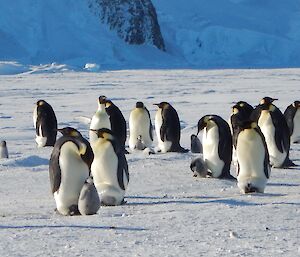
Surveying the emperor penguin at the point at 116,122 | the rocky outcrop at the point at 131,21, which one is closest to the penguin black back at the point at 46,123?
the emperor penguin at the point at 116,122

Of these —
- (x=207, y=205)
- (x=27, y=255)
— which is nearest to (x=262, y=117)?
(x=207, y=205)

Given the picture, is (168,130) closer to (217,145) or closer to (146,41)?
(217,145)

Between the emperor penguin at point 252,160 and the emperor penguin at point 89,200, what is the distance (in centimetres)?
154

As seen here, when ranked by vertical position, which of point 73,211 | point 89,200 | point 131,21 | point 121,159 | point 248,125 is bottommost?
point 73,211

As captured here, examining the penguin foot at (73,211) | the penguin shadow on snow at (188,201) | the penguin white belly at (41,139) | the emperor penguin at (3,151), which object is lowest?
the penguin foot at (73,211)

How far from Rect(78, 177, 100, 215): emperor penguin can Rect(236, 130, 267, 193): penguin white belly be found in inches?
60.6

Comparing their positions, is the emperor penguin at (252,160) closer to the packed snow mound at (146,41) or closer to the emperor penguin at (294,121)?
the emperor penguin at (294,121)

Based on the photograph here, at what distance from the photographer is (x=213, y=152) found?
718cm

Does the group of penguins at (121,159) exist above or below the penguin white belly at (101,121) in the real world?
below

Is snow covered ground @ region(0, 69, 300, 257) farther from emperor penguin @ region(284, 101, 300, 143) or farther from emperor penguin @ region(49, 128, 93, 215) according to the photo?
emperor penguin @ region(284, 101, 300, 143)

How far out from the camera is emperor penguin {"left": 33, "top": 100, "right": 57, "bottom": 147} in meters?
10.6

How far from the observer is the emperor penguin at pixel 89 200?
5.16 metres

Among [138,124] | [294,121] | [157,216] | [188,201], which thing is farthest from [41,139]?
[157,216]

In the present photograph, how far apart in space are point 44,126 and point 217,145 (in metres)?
4.10
